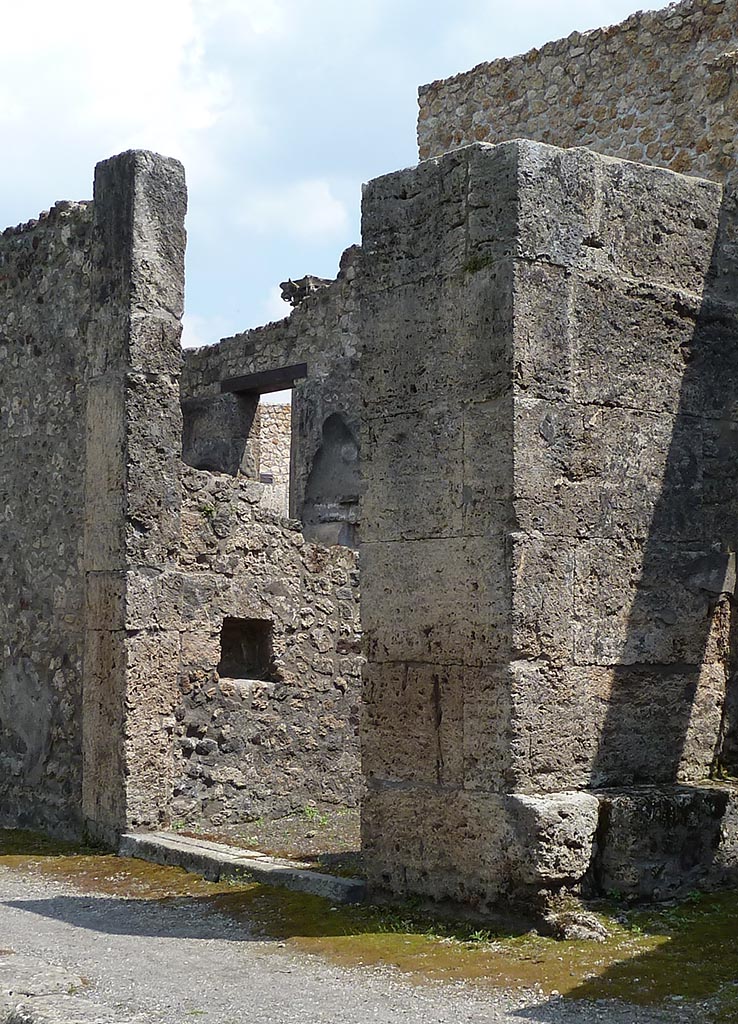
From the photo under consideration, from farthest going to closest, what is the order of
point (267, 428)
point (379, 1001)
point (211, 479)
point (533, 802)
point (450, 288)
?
point (267, 428)
point (211, 479)
point (450, 288)
point (533, 802)
point (379, 1001)

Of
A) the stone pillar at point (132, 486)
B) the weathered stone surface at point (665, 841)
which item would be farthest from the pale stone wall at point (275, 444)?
the weathered stone surface at point (665, 841)

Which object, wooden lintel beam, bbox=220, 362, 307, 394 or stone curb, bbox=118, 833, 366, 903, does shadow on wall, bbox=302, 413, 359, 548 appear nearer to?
wooden lintel beam, bbox=220, 362, 307, 394

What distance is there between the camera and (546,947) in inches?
197

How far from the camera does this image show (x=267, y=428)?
60.8 ft

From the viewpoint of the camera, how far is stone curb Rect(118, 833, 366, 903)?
612cm

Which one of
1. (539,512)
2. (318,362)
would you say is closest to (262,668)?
(539,512)

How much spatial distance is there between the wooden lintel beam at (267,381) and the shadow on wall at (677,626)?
7732mm

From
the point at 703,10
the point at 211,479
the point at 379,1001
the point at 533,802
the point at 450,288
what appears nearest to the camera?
the point at 379,1001

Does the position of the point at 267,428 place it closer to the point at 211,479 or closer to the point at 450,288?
the point at 211,479

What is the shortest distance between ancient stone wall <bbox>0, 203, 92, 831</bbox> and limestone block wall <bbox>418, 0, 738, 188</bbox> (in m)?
4.76

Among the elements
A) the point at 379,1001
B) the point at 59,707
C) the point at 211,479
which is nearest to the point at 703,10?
the point at 211,479

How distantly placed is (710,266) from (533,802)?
2.37 metres

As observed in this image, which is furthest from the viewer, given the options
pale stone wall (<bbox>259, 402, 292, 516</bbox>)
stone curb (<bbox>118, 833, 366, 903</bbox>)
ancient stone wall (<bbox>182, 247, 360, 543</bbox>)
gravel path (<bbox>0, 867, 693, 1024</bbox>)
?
pale stone wall (<bbox>259, 402, 292, 516</bbox>)

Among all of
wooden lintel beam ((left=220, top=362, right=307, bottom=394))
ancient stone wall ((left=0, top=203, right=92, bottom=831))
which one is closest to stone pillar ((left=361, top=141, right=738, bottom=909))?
ancient stone wall ((left=0, top=203, right=92, bottom=831))
